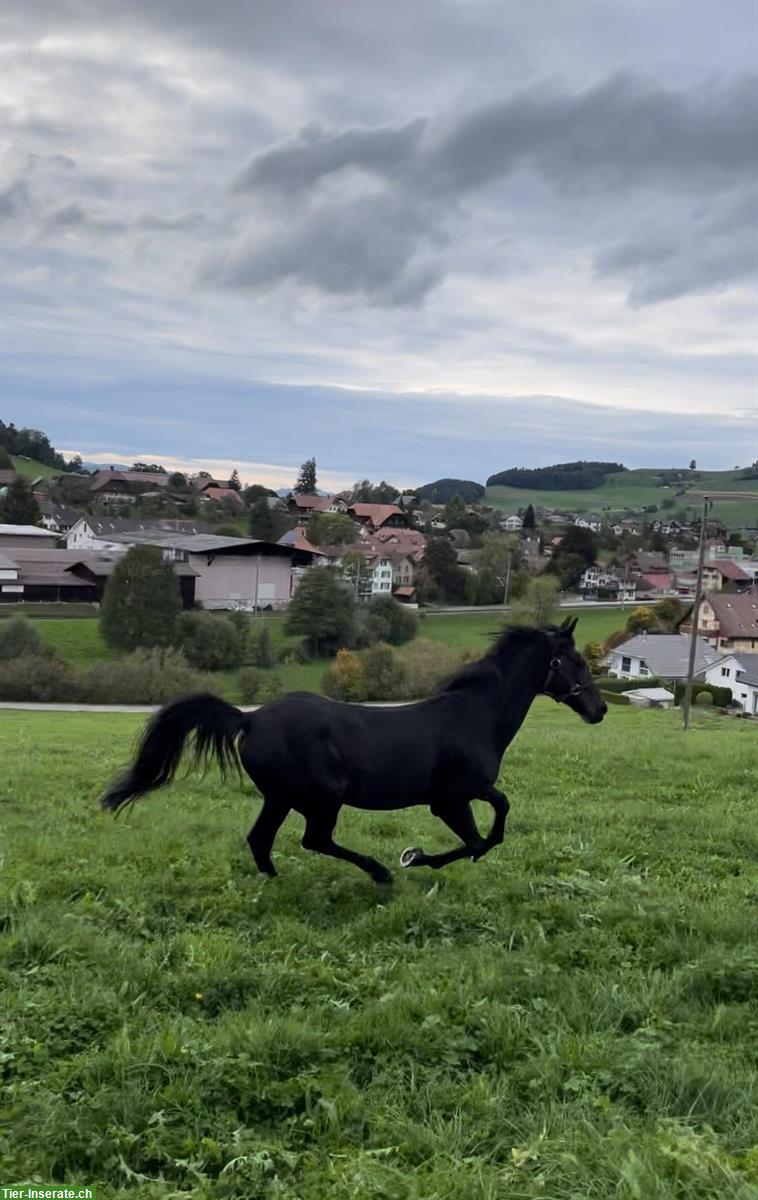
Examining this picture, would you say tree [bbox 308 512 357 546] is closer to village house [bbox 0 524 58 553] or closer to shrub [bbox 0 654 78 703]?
village house [bbox 0 524 58 553]

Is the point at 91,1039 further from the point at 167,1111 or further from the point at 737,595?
the point at 737,595

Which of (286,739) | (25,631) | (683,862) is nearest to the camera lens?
(286,739)

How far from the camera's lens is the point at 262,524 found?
11119 cm

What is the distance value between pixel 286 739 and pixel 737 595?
74553 mm

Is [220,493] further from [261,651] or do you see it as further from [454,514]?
[261,651]

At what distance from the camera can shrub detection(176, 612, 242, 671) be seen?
184ft

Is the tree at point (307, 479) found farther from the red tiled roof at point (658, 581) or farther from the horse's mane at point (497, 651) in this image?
the horse's mane at point (497, 651)

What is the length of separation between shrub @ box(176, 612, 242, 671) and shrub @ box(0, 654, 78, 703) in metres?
10.0

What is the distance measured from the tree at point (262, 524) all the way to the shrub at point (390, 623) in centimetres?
4584

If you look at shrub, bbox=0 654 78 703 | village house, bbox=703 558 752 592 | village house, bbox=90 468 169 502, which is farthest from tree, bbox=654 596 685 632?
village house, bbox=90 468 169 502

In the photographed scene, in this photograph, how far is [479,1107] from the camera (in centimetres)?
347

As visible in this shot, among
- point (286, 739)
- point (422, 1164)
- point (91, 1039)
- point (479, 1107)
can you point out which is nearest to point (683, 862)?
point (286, 739)

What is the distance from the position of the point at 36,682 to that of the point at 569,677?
44339 millimetres

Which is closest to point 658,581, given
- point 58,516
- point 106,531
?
point 106,531
